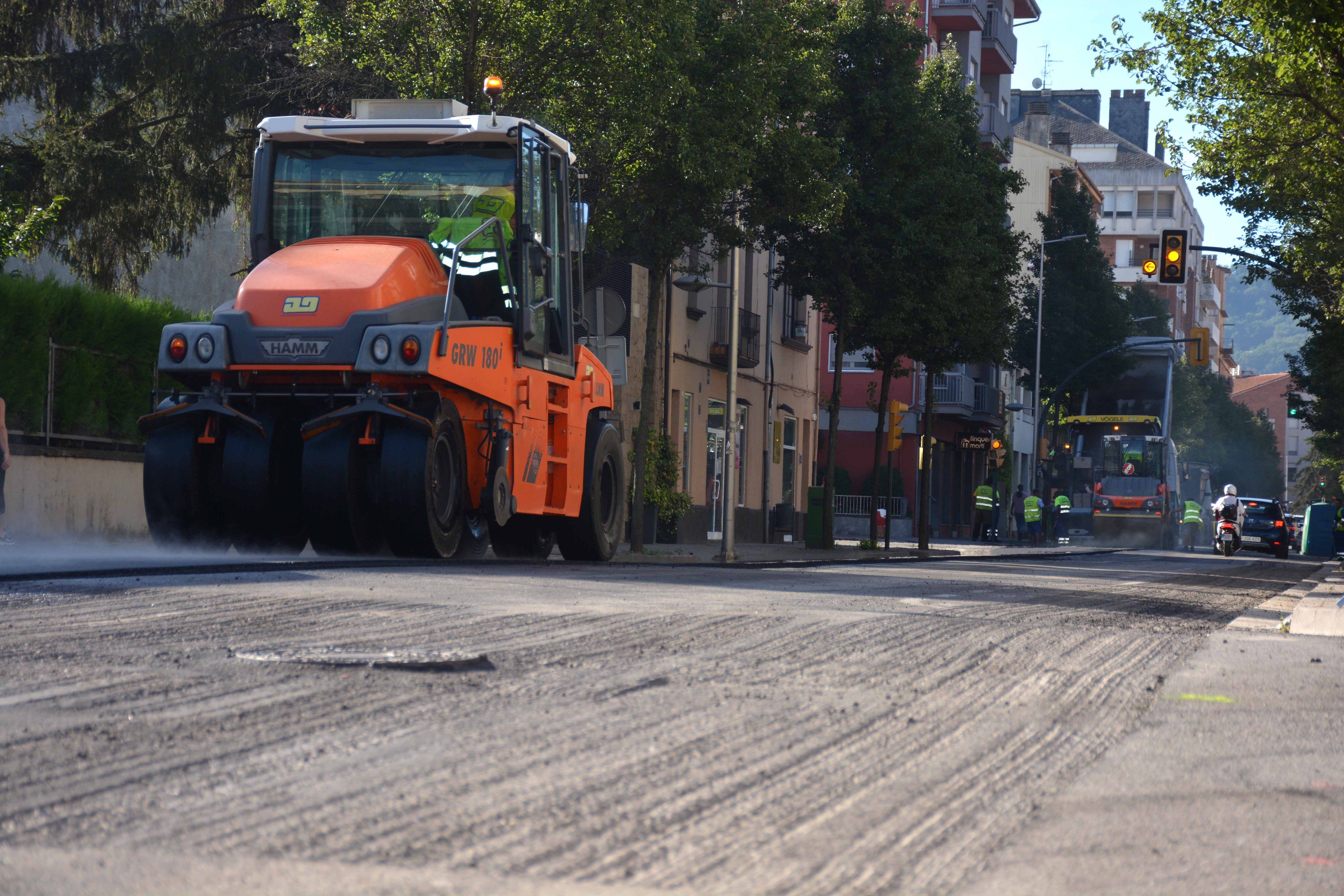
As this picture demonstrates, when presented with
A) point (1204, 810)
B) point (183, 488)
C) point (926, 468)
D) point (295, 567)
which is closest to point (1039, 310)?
point (926, 468)

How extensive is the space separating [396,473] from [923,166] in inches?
849

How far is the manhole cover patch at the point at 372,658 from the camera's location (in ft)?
20.4

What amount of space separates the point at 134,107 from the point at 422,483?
50.7 feet

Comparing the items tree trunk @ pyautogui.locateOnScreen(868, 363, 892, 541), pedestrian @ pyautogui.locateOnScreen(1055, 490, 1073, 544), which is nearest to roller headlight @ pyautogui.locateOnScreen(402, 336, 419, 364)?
tree trunk @ pyautogui.locateOnScreen(868, 363, 892, 541)

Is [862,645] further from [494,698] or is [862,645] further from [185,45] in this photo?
[185,45]

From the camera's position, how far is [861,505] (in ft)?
183

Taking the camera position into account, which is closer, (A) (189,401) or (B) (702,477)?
(A) (189,401)

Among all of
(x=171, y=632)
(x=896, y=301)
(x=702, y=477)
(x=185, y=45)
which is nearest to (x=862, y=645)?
(x=171, y=632)

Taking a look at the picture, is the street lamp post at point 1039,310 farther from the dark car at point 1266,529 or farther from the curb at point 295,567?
the curb at point 295,567

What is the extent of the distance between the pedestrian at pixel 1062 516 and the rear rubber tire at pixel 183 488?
42332 millimetres

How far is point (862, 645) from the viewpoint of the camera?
784 cm

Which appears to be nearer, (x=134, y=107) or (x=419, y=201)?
(x=419, y=201)

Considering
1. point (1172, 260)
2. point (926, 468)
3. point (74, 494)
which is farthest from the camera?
point (926, 468)

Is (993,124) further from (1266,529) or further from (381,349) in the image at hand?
(381,349)
